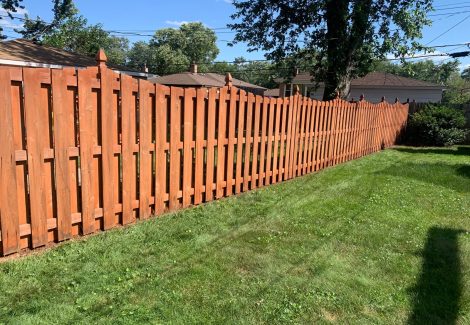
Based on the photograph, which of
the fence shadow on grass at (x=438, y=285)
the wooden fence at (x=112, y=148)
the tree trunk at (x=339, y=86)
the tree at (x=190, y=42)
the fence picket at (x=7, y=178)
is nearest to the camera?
the fence shadow on grass at (x=438, y=285)

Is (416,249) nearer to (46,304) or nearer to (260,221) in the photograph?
(260,221)

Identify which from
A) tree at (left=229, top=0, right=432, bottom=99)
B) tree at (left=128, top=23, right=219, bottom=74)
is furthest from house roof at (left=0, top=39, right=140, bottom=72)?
tree at (left=128, top=23, right=219, bottom=74)

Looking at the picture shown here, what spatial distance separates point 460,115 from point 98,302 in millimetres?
16313

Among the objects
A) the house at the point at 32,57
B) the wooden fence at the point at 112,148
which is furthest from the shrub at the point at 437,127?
the house at the point at 32,57

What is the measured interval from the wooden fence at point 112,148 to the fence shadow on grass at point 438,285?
2.90 meters

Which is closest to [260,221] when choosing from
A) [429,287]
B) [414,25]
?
[429,287]

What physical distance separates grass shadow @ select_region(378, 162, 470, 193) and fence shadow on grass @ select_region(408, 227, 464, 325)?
327cm

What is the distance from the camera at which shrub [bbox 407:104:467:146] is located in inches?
576

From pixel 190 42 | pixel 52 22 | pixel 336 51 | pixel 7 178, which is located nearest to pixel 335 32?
pixel 336 51

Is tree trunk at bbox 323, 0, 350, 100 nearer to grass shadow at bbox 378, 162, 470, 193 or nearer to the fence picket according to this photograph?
grass shadow at bbox 378, 162, 470, 193

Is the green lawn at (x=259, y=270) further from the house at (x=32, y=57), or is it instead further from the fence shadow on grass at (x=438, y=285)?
the house at (x=32, y=57)

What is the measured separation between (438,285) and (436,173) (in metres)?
5.73

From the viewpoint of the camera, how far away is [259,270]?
344 centimetres

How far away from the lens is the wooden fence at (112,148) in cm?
326
